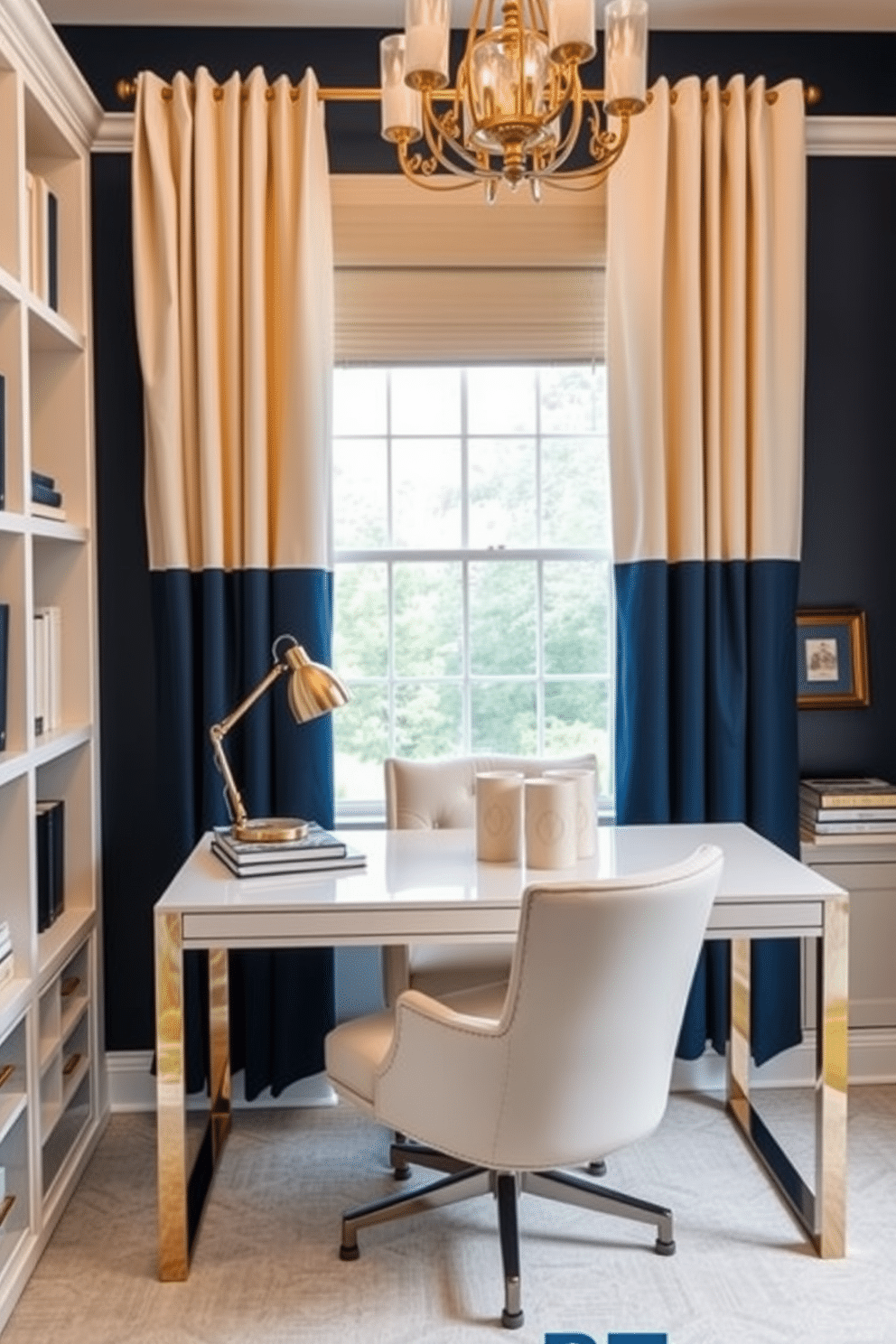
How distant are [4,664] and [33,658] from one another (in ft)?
0.71

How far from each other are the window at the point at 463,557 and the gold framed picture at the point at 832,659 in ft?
1.76

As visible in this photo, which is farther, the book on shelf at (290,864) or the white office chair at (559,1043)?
the book on shelf at (290,864)

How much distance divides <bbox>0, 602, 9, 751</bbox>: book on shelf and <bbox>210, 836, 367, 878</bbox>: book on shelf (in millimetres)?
519

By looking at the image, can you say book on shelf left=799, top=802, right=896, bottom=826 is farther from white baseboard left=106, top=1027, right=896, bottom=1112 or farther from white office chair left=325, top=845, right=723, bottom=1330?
white office chair left=325, top=845, right=723, bottom=1330

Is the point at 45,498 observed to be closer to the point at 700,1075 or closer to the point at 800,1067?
the point at 700,1075

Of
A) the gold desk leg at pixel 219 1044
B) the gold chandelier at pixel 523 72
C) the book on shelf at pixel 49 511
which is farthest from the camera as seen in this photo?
the gold desk leg at pixel 219 1044

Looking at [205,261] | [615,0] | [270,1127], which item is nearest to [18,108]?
[205,261]

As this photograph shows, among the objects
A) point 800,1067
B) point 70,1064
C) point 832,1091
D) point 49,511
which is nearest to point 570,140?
point 49,511

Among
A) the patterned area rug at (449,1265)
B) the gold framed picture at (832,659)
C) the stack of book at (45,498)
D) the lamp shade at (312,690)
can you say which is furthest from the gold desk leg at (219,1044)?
the gold framed picture at (832,659)

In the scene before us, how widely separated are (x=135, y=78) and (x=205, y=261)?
0.58m

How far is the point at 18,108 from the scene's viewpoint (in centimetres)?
253

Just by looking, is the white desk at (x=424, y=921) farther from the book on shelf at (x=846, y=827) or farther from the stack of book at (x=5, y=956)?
the book on shelf at (x=846, y=827)

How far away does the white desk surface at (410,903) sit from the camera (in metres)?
2.31

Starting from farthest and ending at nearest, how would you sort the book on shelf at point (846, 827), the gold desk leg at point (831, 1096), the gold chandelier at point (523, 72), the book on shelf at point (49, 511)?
1. the book on shelf at point (846, 827)
2. the book on shelf at point (49, 511)
3. the gold desk leg at point (831, 1096)
4. the gold chandelier at point (523, 72)
